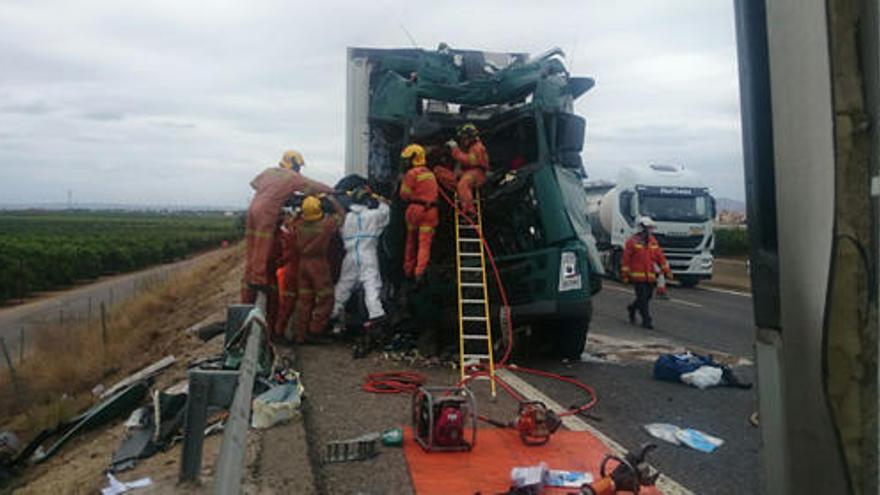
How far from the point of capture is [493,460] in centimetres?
510

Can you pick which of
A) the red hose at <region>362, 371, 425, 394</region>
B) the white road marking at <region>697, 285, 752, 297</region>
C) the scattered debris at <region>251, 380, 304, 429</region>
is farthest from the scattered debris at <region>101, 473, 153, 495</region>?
the white road marking at <region>697, 285, 752, 297</region>

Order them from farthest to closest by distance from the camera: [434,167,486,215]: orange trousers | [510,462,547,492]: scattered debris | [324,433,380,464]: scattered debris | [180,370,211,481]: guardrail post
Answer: [434,167,486,215]: orange trousers
[324,433,380,464]: scattered debris
[510,462,547,492]: scattered debris
[180,370,211,481]: guardrail post

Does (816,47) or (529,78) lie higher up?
(529,78)

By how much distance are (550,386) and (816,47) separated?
21.0 ft

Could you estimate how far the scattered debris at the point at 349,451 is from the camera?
496 cm

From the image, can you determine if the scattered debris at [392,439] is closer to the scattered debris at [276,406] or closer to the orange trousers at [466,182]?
the scattered debris at [276,406]

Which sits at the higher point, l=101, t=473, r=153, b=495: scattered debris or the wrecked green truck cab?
the wrecked green truck cab

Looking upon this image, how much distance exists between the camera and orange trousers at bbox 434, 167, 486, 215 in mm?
8688

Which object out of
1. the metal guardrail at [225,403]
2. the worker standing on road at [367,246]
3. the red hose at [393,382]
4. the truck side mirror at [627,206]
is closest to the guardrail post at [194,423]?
the metal guardrail at [225,403]

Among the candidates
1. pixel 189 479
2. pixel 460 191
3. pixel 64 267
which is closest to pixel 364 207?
pixel 460 191

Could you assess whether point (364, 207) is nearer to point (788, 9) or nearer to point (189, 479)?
point (189, 479)

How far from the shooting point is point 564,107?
8.71 meters

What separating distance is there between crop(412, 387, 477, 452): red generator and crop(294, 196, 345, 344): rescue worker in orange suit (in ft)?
13.0

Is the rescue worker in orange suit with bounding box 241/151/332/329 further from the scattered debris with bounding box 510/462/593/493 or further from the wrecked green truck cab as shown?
the scattered debris with bounding box 510/462/593/493
